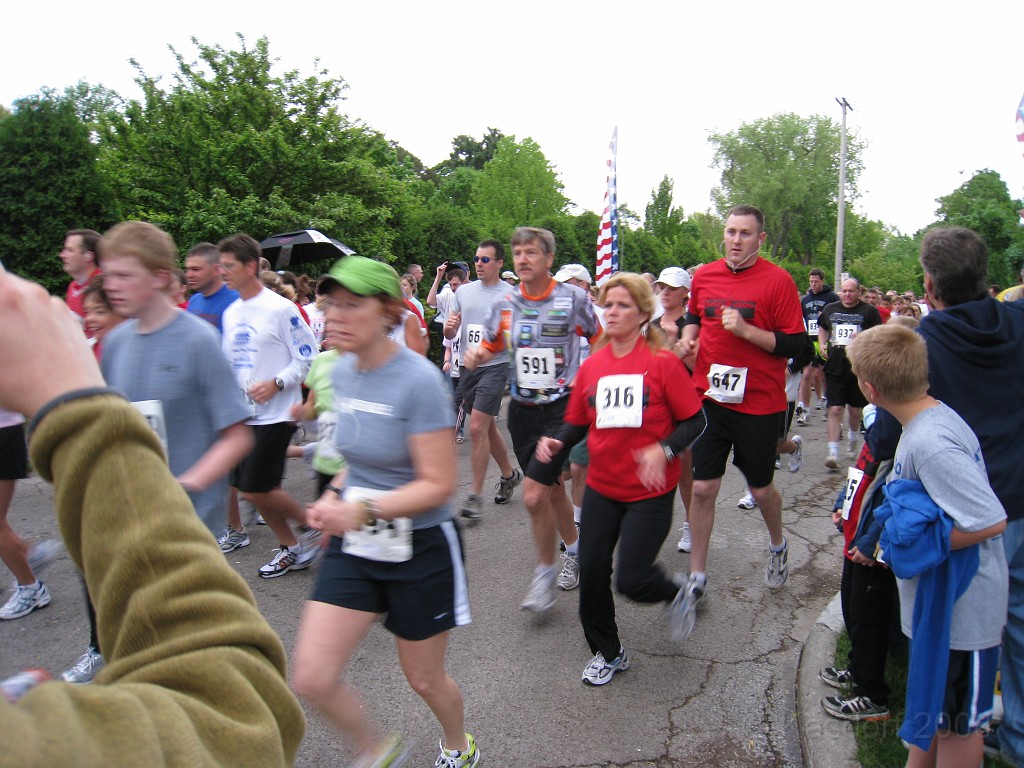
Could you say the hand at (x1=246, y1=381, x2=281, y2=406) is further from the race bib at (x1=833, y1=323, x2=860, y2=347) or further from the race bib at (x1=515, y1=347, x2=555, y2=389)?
the race bib at (x1=833, y1=323, x2=860, y2=347)

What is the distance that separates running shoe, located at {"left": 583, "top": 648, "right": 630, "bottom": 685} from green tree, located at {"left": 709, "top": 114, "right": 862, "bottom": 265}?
5434cm

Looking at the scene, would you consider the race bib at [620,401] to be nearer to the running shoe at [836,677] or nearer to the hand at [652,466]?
the hand at [652,466]

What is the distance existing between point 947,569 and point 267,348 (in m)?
4.04

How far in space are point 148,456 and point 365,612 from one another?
2.03 meters

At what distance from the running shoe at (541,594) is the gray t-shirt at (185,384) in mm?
1944

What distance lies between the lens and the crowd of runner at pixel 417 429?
2.71 m

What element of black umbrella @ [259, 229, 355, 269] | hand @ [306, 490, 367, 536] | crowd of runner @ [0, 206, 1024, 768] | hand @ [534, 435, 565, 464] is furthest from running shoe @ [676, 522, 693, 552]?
black umbrella @ [259, 229, 355, 269]

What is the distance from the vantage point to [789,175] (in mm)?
55219

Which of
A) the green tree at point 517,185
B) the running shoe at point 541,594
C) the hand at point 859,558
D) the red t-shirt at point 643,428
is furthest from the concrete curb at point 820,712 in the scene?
the green tree at point 517,185

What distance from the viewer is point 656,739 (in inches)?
131

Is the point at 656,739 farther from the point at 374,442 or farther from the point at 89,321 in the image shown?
the point at 89,321

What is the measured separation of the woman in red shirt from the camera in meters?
3.61

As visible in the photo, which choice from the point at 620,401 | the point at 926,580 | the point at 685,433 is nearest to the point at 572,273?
the point at 620,401

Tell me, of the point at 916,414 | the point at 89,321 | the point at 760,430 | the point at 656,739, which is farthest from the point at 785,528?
the point at 89,321
